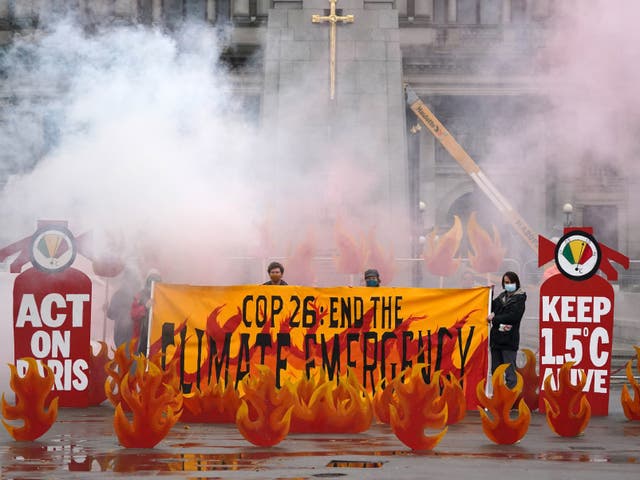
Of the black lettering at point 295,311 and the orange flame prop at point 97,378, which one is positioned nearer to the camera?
the black lettering at point 295,311

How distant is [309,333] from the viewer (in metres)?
14.0

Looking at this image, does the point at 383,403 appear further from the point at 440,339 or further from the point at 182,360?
the point at 182,360

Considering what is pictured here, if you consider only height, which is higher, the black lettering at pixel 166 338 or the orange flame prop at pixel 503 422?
→ the black lettering at pixel 166 338

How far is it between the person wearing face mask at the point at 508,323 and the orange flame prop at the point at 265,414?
361 cm

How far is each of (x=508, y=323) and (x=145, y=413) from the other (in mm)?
4651

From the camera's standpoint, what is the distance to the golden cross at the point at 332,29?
2570cm

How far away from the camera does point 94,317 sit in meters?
23.3

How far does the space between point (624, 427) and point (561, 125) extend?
21827mm

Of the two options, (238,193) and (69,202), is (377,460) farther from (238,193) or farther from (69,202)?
(238,193)

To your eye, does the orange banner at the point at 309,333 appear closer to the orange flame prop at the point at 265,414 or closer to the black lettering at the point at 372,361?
the black lettering at the point at 372,361

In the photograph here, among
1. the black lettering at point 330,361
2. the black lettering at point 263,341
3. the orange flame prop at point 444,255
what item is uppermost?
the orange flame prop at point 444,255

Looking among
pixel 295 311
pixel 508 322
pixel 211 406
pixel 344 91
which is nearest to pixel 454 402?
pixel 508 322

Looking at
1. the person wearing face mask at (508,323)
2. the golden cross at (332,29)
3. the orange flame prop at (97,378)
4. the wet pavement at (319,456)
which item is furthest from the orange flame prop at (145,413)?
the golden cross at (332,29)

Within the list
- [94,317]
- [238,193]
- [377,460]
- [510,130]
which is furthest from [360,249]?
[510,130]
